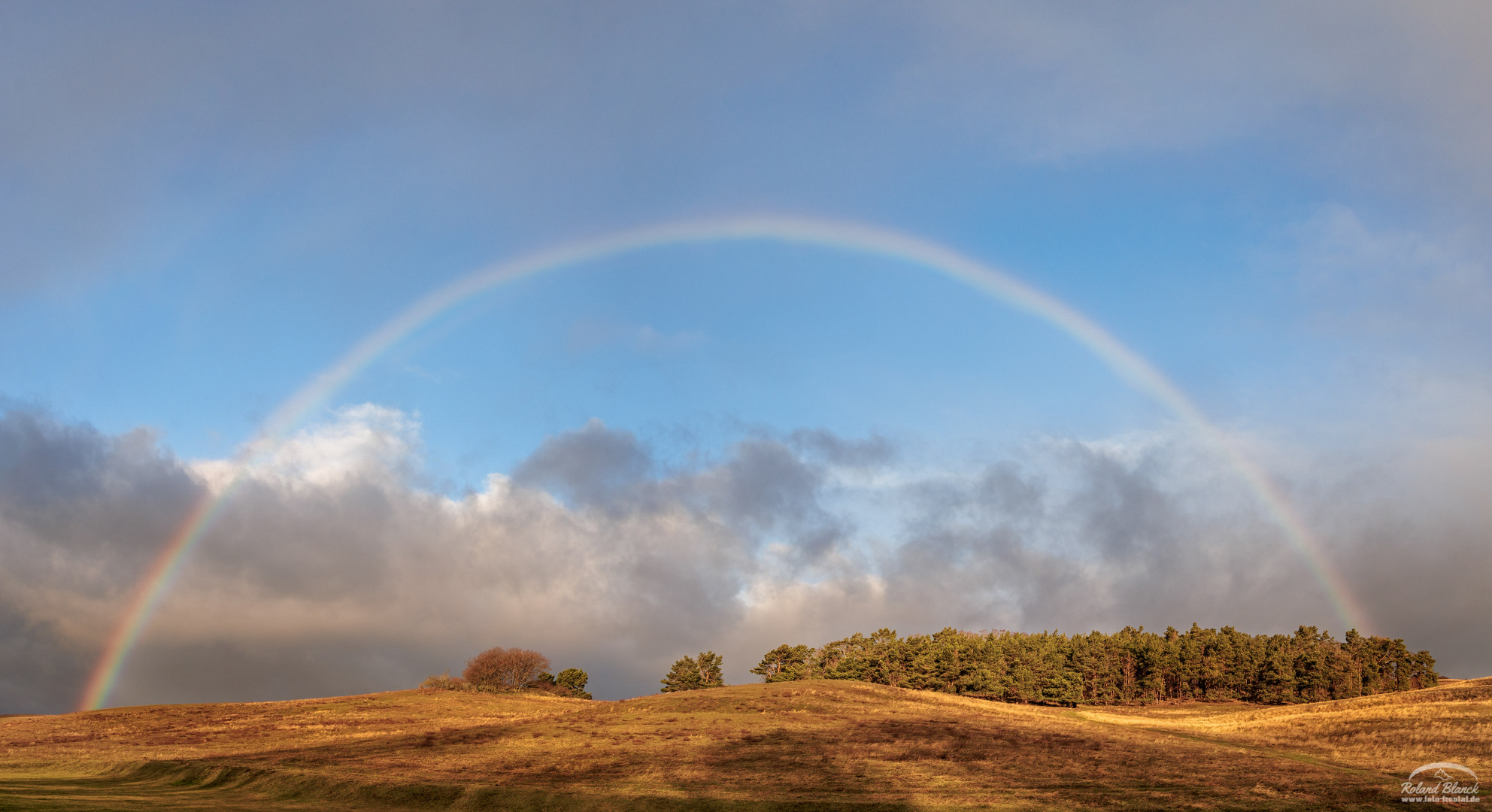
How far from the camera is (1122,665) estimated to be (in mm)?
187875

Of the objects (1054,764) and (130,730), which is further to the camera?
(130,730)

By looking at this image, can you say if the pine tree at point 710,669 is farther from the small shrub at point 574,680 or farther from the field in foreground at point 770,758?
the field in foreground at point 770,758

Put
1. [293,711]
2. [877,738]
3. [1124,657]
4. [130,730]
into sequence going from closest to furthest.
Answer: [877,738] → [130,730] → [293,711] → [1124,657]

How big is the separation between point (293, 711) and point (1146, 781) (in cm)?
11104

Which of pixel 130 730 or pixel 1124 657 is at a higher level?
pixel 1124 657

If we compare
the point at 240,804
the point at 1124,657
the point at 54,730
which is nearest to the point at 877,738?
the point at 240,804

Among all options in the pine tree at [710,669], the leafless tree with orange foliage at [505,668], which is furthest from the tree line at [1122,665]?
the leafless tree with orange foliage at [505,668]

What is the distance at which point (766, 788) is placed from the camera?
166 ft

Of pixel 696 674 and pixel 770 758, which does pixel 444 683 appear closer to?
pixel 696 674

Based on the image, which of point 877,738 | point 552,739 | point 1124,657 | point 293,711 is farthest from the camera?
point 1124,657

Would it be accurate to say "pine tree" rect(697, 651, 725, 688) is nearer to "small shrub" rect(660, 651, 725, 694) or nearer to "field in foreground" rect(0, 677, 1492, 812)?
"small shrub" rect(660, 651, 725, 694)

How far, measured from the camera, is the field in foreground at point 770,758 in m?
46.8

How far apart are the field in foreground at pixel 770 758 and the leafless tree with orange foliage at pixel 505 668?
82.3 metres

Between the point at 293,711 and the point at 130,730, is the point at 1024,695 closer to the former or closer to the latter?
the point at 293,711
